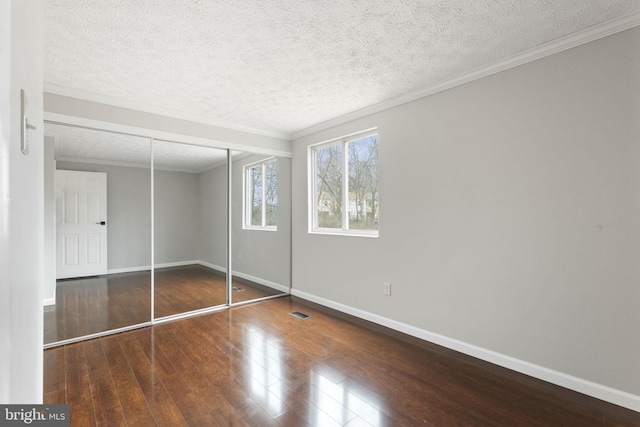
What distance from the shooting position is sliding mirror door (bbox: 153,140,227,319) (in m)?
3.53

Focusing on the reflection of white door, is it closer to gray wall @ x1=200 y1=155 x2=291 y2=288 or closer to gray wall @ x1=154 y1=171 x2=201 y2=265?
gray wall @ x1=154 y1=171 x2=201 y2=265

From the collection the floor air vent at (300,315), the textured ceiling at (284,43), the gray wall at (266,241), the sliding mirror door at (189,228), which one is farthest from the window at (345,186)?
the sliding mirror door at (189,228)

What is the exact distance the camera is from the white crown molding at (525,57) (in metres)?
1.95

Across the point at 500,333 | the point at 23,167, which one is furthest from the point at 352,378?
the point at 23,167

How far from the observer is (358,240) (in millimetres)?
3615

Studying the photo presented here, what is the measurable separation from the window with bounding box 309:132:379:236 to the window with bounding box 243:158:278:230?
0.58 m

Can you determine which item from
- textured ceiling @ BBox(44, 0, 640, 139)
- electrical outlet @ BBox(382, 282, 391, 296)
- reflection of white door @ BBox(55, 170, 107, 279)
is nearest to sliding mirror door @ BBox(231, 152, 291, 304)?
textured ceiling @ BBox(44, 0, 640, 139)

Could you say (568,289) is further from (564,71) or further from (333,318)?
(333,318)

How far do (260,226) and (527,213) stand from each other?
3.17 metres

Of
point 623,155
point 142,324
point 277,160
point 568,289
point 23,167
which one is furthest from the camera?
point 277,160

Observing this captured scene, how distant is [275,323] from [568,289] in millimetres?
2712

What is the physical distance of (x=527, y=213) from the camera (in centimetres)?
235

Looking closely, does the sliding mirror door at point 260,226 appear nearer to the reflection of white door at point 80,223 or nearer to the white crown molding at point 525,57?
the reflection of white door at point 80,223

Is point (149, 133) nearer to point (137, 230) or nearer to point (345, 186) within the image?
point (137, 230)
